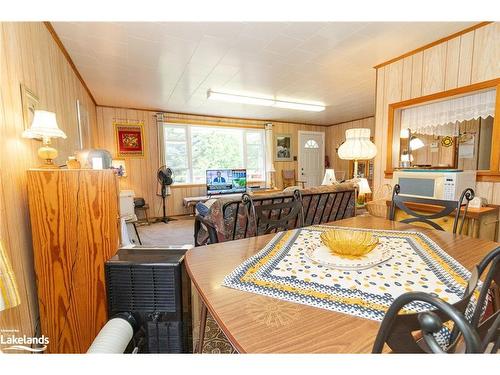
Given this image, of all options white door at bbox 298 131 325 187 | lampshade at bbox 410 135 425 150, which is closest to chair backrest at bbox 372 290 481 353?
lampshade at bbox 410 135 425 150

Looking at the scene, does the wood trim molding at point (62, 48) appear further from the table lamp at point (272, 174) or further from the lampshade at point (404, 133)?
the table lamp at point (272, 174)

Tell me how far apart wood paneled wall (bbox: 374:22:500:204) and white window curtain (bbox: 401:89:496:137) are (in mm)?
185

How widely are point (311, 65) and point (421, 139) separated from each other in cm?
229

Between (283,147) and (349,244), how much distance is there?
6150 millimetres

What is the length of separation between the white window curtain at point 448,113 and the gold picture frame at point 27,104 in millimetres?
3755

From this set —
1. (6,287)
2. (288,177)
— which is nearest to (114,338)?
(6,287)

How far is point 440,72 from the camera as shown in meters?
2.50

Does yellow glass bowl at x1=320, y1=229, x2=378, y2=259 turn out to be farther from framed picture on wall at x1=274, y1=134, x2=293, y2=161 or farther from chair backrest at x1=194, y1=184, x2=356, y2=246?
framed picture on wall at x1=274, y1=134, x2=293, y2=161

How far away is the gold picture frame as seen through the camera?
154 centimetres

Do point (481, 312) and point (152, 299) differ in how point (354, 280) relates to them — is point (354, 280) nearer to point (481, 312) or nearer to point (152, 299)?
point (481, 312)
